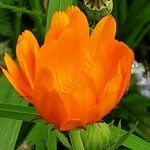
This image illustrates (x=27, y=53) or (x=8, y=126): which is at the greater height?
(x=27, y=53)

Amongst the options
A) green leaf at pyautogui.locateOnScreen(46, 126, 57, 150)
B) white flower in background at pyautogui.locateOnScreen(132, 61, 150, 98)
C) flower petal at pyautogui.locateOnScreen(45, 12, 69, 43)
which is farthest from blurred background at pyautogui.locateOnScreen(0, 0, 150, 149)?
flower petal at pyautogui.locateOnScreen(45, 12, 69, 43)

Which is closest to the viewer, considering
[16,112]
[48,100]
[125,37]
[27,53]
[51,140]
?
[48,100]

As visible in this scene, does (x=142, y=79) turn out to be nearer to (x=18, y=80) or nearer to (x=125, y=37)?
(x=125, y=37)

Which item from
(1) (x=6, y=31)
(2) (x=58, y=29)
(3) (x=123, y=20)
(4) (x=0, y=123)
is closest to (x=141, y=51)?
(3) (x=123, y=20)

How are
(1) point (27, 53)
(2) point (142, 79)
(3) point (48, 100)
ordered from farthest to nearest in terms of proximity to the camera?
(2) point (142, 79) → (1) point (27, 53) → (3) point (48, 100)

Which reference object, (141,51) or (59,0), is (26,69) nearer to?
(59,0)

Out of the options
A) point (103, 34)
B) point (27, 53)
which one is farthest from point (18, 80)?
point (103, 34)
